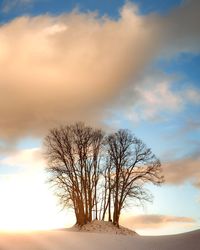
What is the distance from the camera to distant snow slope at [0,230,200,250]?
26.2m

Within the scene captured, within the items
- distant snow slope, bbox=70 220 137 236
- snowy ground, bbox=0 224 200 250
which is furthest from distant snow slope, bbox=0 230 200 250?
distant snow slope, bbox=70 220 137 236

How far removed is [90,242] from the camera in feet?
98.4

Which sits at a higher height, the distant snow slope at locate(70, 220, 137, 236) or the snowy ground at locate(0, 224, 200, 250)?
the distant snow slope at locate(70, 220, 137, 236)

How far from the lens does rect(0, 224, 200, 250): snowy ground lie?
26.3 m

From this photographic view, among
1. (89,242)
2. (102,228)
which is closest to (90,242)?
(89,242)

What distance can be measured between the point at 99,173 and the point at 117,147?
3080 millimetres

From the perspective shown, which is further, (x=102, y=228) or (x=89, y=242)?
(x=102, y=228)

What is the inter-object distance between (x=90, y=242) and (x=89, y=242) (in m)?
0.08

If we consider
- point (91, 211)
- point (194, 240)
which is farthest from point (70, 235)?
point (91, 211)

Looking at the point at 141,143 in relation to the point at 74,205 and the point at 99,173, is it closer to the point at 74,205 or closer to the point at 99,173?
the point at 99,173

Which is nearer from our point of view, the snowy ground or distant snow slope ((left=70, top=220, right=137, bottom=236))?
the snowy ground

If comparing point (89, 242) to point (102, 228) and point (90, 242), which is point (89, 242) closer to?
point (90, 242)

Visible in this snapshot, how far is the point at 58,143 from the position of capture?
44.6 m

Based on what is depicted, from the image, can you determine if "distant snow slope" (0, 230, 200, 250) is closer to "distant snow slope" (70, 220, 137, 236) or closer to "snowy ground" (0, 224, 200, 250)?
"snowy ground" (0, 224, 200, 250)
